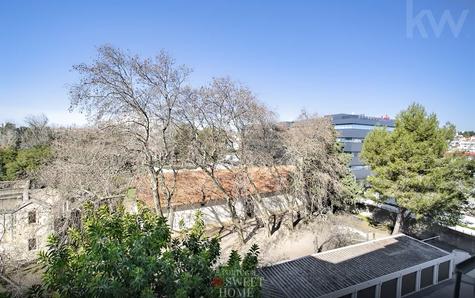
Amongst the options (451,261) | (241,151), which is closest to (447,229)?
(451,261)

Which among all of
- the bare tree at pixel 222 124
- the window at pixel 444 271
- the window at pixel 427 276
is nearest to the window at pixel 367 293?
the window at pixel 427 276

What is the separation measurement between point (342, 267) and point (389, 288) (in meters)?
1.76

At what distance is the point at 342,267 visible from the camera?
10.2 m

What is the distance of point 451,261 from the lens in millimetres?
11961

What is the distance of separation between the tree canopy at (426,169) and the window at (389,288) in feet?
15.7

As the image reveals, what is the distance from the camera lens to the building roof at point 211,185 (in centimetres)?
1539

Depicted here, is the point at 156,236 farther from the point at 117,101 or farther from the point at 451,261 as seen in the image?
the point at 451,261

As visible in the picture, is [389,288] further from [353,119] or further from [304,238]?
[353,119]

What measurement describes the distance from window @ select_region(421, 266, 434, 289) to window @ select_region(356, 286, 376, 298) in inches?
109

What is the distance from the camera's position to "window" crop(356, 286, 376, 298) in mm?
9434

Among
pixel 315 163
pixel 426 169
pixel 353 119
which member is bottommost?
pixel 315 163

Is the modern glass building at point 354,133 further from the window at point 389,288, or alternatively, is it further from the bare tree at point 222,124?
the window at point 389,288

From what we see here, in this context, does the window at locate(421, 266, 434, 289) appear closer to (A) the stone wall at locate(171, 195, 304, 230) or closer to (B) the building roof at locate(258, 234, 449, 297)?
(B) the building roof at locate(258, 234, 449, 297)

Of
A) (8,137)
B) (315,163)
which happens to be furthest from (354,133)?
(8,137)
